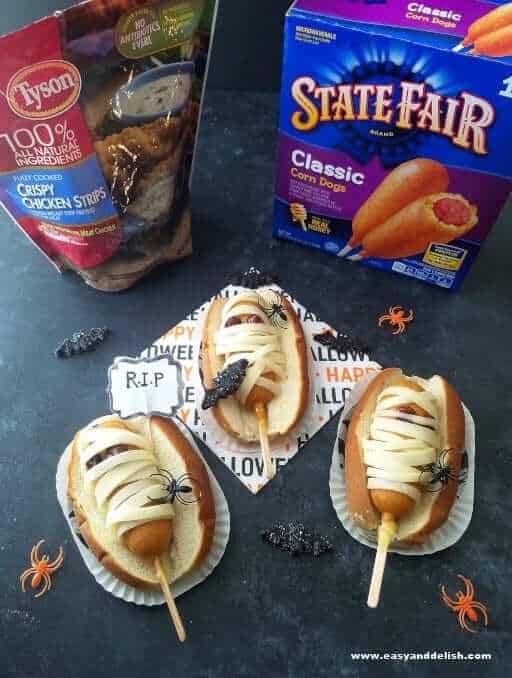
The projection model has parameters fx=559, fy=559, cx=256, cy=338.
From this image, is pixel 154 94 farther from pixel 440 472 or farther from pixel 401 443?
pixel 440 472

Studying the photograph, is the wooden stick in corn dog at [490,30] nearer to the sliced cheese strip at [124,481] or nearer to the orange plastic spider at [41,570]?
the sliced cheese strip at [124,481]

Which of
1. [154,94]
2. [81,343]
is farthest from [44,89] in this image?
[81,343]

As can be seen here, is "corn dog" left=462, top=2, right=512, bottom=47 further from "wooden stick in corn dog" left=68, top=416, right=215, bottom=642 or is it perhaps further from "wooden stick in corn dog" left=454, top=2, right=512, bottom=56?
"wooden stick in corn dog" left=68, top=416, right=215, bottom=642

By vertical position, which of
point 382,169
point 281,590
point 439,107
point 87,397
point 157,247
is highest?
point 439,107

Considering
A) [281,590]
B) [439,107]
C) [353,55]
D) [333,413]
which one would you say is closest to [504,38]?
[439,107]

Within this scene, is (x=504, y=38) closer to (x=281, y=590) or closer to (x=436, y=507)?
(x=436, y=507)

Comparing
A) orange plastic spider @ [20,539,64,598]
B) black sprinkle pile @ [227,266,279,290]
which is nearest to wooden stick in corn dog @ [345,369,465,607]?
black sprinkle pile @ [227,266,279,290]
